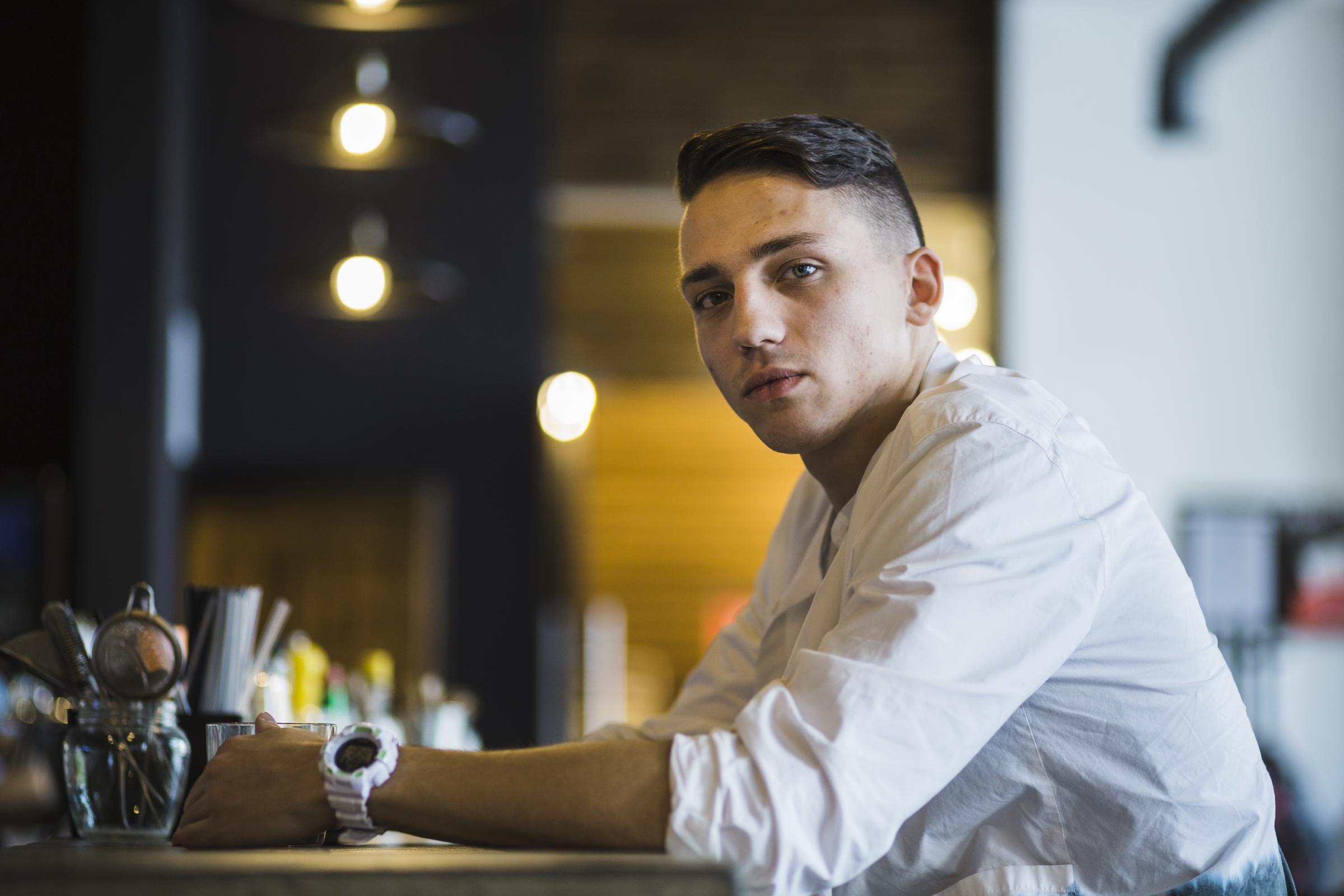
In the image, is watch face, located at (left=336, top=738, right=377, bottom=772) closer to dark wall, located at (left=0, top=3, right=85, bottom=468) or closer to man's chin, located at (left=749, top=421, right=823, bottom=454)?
man's chin, located at (left=749, top=421, right=823, bottom=454)

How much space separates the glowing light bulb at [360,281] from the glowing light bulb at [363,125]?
2.26 feet

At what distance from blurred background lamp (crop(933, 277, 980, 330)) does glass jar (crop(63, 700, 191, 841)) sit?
5.57 m

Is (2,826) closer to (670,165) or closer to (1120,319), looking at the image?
(670,165)

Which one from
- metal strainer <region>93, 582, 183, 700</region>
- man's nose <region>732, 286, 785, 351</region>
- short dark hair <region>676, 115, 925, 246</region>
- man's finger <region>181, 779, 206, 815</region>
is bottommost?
man's finger <region>181, 779, 206, 815</region>

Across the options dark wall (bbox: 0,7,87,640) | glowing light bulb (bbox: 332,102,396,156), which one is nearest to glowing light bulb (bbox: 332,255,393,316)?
glowing light bulb (bbox: 332,102,396,156)

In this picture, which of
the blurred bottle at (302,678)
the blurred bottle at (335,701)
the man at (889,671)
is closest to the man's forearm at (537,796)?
the man at (889,671)

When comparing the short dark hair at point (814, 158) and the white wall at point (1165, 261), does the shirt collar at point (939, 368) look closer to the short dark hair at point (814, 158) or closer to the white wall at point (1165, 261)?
the short dark hair at point (814, 158)

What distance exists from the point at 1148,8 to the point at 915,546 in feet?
21.8

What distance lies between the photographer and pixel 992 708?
1.06m

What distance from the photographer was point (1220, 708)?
1266 millimetres

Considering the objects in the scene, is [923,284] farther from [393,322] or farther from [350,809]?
[393,322]

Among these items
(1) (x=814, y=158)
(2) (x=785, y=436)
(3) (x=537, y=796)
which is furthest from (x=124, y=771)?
(1) (x=814, y=158)

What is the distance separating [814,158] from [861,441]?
0.30 metres

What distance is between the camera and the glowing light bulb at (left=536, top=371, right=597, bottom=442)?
6965 mm
